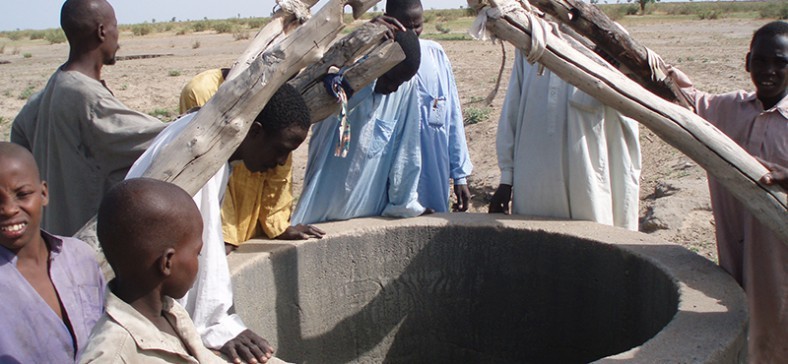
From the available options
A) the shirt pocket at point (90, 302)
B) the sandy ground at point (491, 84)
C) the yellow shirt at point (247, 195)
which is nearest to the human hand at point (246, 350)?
the shirt pocket at point (90, 302)

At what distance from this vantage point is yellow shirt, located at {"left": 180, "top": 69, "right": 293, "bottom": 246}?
307 cm

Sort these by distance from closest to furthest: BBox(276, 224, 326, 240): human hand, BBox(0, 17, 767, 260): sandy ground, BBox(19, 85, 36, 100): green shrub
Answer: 1. BBox(276, 224, 326, 240): human hand
2. BBox(0, 17, 767, 260): sandy ground
3. BBox(19, 85, 36, 100): green shrub

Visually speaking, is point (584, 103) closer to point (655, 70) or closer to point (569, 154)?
point (569, 154)

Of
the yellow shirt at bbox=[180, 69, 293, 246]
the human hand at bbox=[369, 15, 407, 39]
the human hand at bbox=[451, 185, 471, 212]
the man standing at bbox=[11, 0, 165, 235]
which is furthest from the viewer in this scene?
the human hand at bbox=[451, 185, 471, 212]

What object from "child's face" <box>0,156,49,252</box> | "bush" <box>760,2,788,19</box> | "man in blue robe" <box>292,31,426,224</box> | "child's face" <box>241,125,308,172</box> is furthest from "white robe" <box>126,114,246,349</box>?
"bush" <box>760,2,788,19</box>

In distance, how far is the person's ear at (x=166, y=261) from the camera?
5.41 feet

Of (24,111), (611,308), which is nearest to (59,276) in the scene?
(24,111)

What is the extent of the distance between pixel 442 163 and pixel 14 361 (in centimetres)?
247

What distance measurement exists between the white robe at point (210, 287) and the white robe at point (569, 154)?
1774 millimetres

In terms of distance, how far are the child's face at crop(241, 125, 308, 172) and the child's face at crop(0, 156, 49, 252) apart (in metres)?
0.69

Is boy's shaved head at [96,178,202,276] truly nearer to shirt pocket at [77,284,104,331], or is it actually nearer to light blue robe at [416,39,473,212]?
shirt pocket at [77,284,104,331]

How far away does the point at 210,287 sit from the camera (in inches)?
92.4

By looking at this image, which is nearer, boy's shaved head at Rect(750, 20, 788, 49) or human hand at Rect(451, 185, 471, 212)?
boy's shaved head at Rect(750, 20, 788, 49)

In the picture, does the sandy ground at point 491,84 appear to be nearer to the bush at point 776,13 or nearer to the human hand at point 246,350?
the bush at point 776,13
